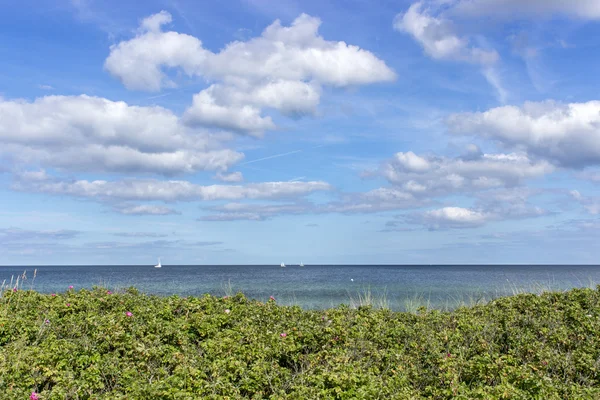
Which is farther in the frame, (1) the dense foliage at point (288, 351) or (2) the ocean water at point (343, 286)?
(2) the ocean water at point (343, 286)

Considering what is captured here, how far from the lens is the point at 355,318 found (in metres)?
8.56

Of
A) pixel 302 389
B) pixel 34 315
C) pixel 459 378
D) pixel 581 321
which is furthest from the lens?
pixel 34 315

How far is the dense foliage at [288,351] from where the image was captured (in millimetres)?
5641

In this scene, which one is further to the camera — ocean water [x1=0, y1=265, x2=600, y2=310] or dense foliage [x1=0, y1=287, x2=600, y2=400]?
ocean water [x1=0, y1=265, x2=600, y2=310]

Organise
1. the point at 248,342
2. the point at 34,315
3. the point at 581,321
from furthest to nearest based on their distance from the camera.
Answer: the point at 34,315 → the point at 581,321 → the point at 248,342

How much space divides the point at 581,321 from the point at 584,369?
86.0 inches

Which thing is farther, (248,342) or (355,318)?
(355,318)

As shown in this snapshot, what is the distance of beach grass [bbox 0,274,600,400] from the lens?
5637mm

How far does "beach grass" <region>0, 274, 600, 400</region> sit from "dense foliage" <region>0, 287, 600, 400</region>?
20 millimetres

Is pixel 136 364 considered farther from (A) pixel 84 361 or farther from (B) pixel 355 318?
(B) pixel 355 318

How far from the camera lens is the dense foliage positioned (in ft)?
18.5

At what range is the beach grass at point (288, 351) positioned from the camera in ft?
18.5

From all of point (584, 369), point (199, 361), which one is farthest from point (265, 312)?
point (584, 369)

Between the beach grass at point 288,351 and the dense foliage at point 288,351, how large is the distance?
0.8 inches
